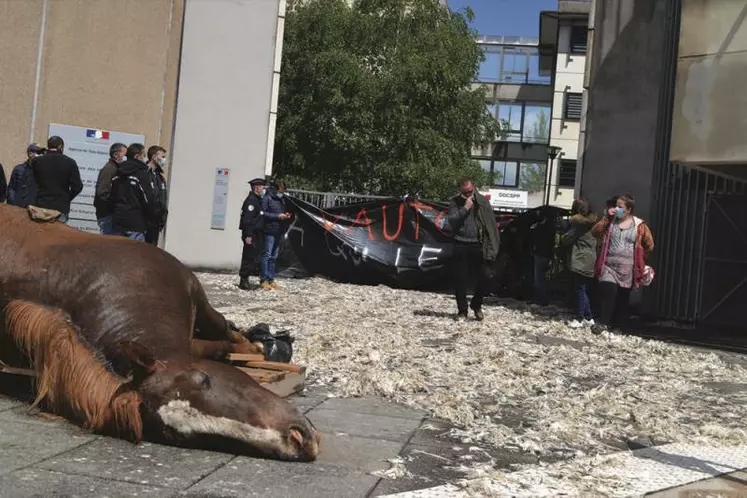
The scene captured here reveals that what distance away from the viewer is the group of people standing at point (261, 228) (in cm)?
1319

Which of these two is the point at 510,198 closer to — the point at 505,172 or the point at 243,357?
the point at 505,172

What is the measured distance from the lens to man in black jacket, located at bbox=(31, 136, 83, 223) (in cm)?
997

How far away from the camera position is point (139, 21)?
15.6 m

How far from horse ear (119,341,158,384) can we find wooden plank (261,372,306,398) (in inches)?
49.4

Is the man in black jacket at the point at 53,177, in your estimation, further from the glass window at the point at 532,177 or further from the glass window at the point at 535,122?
the glass window at the point at 535,122

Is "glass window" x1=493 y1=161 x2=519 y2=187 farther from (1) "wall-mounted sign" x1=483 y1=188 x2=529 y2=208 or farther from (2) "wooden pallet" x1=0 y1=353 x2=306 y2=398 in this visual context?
(2) "wooden pallet" x1=0 y1=353 x2=306 y2=398

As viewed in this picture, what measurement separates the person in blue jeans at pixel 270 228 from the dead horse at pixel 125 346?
8.01 meters

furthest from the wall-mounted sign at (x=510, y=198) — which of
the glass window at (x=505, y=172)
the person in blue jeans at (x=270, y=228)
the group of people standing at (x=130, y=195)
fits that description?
the group of people standing at (x=130, y=195)

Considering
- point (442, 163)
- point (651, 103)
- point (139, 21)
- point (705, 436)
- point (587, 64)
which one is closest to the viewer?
point (705, 436)

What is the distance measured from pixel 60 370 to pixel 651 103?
1185 centimetres

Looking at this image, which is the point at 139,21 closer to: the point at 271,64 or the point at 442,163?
the point at 271,64

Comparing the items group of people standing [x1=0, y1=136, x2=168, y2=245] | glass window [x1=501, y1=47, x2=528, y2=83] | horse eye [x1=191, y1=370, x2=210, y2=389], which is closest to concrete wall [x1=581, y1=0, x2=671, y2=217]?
group of people standing [x1=0, y1=136, x2=168, y2=245]

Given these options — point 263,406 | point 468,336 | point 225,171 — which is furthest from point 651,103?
point 263,406

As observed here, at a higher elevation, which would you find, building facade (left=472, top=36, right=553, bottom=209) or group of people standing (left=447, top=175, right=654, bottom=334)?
building facade (left=472, top=36, right=553, bottom=209)
